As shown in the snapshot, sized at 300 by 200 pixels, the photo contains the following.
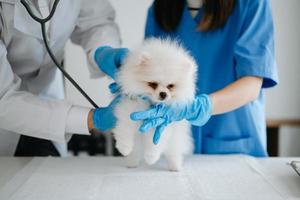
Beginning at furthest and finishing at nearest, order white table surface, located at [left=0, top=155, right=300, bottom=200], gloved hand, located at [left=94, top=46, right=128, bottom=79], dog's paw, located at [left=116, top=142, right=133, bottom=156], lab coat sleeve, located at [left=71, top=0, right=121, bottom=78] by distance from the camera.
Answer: lab coat sleeve, located at [left=71, top=0, right=121, bottom=78]
gloved hand, located at [left=94, top=46, right=128, bottom=79]
dog's paw, located at [left=116, top=142, right=133, bottom=156]
white table surface, located at [left=0, top=155, right=300, bottom=200]

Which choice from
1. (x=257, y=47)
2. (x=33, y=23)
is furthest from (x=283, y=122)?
(x=33, y=23)

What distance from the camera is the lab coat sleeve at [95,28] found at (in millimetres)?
1358

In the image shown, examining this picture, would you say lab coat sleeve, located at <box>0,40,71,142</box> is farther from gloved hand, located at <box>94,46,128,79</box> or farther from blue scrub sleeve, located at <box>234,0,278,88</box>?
blue scrub sleeve, located at <box>234,0,278,88</box>

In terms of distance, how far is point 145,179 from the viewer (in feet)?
3.46

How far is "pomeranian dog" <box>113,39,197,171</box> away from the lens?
972mm

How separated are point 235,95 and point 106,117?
43cm

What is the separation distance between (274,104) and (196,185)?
1.68 m

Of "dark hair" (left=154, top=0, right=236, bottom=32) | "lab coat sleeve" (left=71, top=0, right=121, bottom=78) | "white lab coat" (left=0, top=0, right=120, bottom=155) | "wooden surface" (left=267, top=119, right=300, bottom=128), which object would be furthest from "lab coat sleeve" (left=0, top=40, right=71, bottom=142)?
"wooden surface" (left=267, top=119, right=300, bottom=128)

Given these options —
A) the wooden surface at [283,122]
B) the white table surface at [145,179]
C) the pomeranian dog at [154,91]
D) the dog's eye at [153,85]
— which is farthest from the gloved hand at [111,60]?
the wooden surface at [283,122]

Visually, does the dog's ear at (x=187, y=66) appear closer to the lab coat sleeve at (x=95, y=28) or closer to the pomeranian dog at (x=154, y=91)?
the pomeranian dog at (x=154, y=91)

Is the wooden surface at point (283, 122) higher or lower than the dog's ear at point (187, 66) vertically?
lower

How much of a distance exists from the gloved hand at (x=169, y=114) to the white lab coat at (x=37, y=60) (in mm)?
296

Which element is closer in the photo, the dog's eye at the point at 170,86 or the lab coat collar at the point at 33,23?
the dog's eye at the point at 170,86

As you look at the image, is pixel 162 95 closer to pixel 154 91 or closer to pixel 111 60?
pixel 154 91
